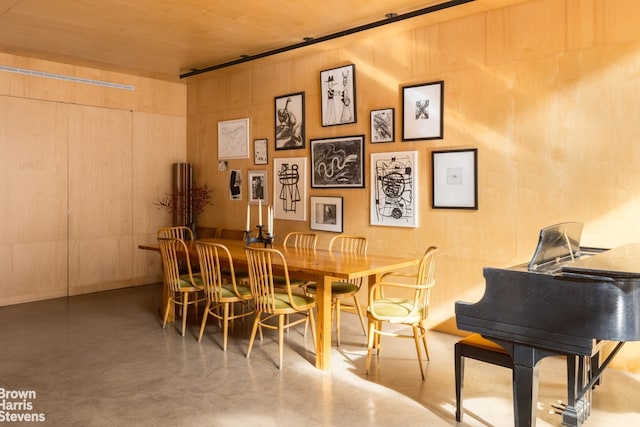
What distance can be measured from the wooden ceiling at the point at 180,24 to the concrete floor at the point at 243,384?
10.2 ft

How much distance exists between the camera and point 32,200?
21.1 feet

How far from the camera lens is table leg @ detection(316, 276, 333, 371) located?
3850 millimetres

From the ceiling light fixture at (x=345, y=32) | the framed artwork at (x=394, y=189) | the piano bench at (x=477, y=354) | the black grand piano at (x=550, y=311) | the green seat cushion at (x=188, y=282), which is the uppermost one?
the ceiling light fixture at (x=345, y=32)

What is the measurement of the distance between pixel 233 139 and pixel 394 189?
286 centimetres

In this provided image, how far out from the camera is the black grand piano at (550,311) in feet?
7.46

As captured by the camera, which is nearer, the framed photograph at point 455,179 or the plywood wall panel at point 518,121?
the plywood wall panel at point 518,121

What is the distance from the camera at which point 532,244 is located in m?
4.39

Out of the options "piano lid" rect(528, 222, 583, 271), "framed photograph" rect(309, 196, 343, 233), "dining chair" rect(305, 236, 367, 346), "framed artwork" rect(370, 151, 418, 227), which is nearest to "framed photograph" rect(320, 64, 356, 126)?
"framed artwork" rect(370, 151, 418, 227)

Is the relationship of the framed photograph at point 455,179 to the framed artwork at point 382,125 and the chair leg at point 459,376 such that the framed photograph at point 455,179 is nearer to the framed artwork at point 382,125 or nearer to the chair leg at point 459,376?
the framed artwork at point 382,125

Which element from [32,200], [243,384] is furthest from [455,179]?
[32,200]

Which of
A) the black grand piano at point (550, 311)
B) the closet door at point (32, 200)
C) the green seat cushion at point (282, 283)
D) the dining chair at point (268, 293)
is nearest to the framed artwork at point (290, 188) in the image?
the green seat cushion at point (282, 283)

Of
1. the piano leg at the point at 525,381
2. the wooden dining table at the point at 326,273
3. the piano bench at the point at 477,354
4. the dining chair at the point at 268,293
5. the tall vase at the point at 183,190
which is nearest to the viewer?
the piano leg at the point at 525,381

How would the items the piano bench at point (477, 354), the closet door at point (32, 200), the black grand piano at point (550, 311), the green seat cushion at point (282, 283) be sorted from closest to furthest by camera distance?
the black grand piano at point (550, 311) < the piano bench at point (477, 354) < the green seat cushion at point (282, 283) < the closet door at point (32, 200)

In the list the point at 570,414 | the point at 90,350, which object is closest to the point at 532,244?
the point at 570,414
